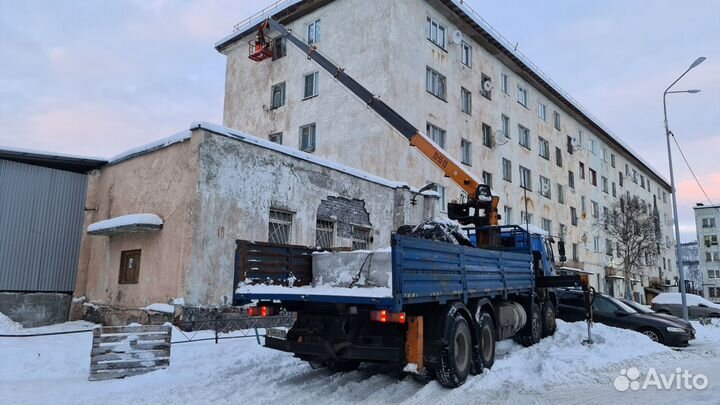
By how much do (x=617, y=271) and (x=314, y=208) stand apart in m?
34.1

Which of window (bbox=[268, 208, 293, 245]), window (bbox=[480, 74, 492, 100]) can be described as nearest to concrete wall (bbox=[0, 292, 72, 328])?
window (bbox=[268, 208, 293, 245])

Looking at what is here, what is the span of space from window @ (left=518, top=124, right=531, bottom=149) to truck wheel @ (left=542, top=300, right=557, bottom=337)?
21530mm

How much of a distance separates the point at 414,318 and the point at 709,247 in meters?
92.3

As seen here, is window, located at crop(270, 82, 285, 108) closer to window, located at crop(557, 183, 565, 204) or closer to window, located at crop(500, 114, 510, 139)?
window, located at crop(500, 114, 510, 139)

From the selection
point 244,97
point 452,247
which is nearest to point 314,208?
point 452,247

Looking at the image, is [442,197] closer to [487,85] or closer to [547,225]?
[487,85]

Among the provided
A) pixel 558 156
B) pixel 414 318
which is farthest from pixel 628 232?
pixel 414 318

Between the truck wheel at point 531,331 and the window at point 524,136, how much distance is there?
893 inches

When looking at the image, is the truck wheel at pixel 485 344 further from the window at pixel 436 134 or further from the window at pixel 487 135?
Answer: the window at pixel 487 135

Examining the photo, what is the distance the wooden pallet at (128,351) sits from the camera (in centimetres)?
805

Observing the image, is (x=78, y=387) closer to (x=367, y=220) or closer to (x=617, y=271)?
(x=367, y=220)

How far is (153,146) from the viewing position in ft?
47.3

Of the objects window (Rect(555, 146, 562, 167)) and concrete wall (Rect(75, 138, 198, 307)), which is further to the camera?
window (Rect(555, 146, 562, 167))

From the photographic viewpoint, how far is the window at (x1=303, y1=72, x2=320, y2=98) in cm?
2558
